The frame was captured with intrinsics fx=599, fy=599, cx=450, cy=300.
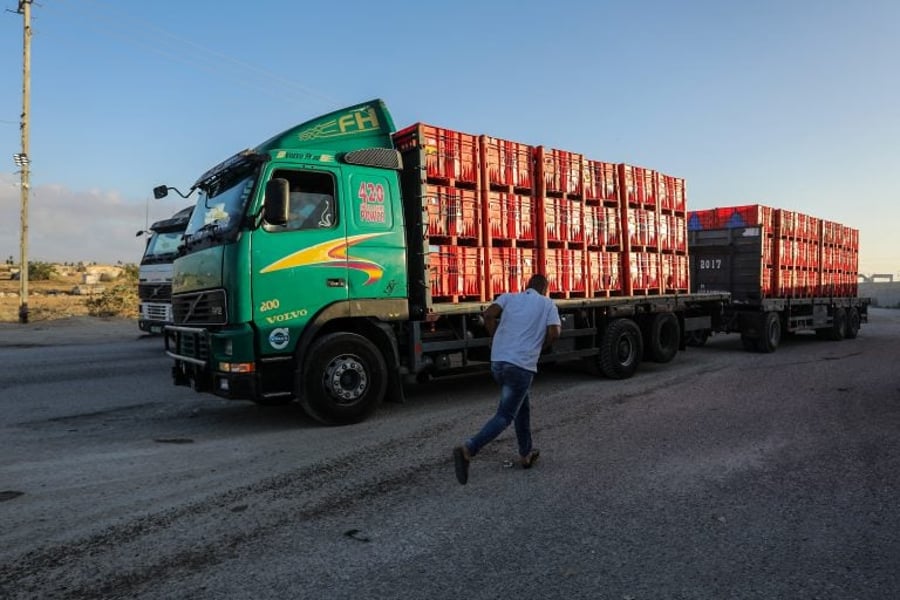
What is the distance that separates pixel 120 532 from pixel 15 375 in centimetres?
779

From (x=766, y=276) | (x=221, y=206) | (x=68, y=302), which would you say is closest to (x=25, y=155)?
(x=68, y=302)

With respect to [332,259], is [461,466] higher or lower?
lower

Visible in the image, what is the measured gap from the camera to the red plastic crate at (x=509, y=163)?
8.23 meters

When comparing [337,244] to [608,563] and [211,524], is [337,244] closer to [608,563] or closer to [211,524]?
[211,524]

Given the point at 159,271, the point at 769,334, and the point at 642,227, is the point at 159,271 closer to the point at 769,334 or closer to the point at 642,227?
the point at 642,227

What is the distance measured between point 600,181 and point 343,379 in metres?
5.65

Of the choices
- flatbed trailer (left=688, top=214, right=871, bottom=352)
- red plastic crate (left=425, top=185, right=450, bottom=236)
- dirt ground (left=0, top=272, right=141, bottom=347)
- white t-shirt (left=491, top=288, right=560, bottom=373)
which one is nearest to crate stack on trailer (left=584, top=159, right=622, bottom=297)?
red plastic crate (left=425, top=185, right=450, bottom=236)

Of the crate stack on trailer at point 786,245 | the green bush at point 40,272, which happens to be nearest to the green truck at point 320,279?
the crate stack on trailer at point 786,245

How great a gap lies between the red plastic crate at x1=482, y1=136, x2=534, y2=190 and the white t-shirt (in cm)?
356

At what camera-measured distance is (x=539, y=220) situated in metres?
8.90

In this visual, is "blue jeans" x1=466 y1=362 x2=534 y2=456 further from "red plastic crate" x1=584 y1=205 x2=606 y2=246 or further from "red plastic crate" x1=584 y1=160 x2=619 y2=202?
"red plastic crate" x1=584 y1=160 x2=619 y2=202

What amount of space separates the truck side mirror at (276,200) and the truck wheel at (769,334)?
11.9 meters

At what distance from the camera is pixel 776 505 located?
4137 mm

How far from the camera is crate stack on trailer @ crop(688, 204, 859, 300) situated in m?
14.5
